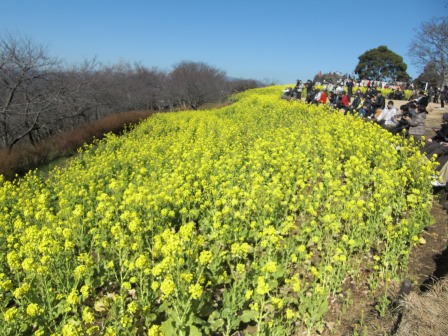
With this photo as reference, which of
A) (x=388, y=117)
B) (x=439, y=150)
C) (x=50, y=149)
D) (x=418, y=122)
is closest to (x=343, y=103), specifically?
(x=388, y=117)

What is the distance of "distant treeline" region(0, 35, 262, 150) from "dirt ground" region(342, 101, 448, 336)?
716 inches

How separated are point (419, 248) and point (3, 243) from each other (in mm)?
8097

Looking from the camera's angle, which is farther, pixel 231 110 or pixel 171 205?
pixel 231 110

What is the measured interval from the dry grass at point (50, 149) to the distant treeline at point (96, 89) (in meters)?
1.70

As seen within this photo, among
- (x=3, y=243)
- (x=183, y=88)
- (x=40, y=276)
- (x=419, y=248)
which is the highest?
(x=183, y=88)

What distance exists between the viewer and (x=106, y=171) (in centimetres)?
1044

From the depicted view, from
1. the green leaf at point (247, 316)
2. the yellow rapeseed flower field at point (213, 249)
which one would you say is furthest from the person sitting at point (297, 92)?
the green leaf at point (247, 316)

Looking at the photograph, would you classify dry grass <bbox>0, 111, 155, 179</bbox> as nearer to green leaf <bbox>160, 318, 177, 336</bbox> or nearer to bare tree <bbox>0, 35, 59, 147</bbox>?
bare tree <bbox>0, 35, 59, 147</bbox>

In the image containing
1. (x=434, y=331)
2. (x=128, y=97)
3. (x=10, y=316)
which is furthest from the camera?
(x=128, y=97)

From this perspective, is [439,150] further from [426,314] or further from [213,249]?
[213,249]

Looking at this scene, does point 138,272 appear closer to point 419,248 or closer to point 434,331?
point 434,331

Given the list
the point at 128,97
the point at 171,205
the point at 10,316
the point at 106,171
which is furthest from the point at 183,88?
the point at 10,316

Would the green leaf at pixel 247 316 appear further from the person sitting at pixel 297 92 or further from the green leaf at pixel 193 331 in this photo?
the person sitting at pixel 297 92

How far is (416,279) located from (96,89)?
35.1m
